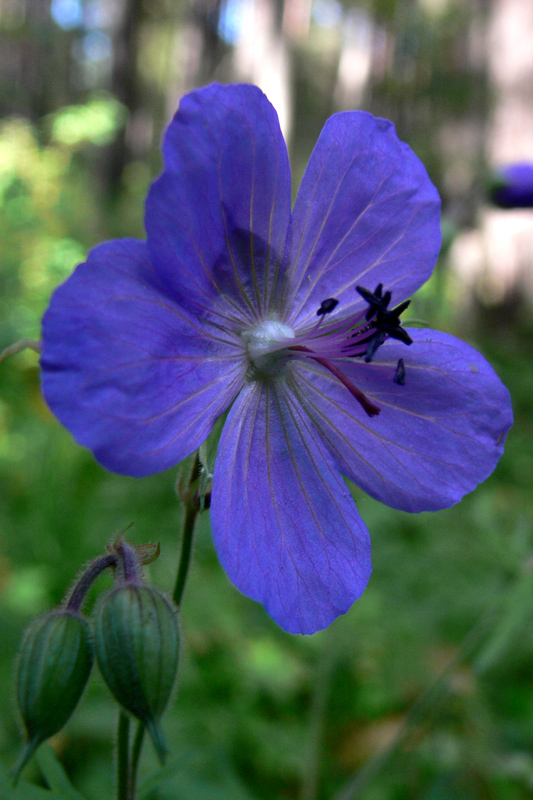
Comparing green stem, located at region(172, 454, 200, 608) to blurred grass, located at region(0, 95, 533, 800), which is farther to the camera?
blurred grass, located at region(0, 95, 533, 800)

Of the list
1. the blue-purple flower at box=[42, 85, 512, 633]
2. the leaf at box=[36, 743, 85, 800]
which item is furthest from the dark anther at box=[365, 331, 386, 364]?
the leaf at box=[36, 743, 85, 800]

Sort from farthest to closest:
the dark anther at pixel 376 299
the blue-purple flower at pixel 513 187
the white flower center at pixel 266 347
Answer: the blue-purple flower at pixel 513 187 → the white flower center at pixel 266 347 → the dark anther at pixel 376 299

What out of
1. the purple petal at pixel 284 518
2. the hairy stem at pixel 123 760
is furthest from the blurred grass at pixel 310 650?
the purple petal at pixel 284 518

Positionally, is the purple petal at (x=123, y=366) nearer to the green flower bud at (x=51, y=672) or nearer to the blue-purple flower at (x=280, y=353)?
the blue-purple flower at (x=280, y=353)

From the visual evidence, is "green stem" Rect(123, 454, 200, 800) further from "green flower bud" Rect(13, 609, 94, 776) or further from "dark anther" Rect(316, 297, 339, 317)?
"dark anther" Rect(316, 297, 339, 317)

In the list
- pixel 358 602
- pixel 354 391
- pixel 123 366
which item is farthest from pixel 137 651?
pixel 358 602

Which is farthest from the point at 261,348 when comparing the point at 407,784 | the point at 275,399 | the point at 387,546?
the point at 407,784

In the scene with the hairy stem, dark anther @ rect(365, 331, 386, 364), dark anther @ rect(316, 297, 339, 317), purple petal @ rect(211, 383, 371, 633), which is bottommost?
the hairy stem
